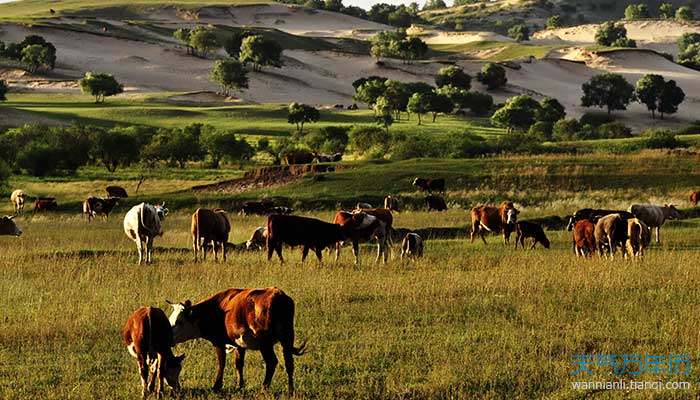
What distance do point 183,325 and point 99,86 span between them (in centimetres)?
12049

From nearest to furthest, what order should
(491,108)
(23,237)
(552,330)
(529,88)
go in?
(552,330), (23,237), (491,108), (529,88)

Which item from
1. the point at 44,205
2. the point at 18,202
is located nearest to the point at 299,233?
the point at 44,205

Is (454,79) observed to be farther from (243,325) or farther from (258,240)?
(243,325)

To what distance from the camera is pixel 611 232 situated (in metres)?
25.9

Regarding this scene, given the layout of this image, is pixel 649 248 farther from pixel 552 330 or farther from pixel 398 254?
pixel 552 330

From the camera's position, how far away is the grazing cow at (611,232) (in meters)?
25.9

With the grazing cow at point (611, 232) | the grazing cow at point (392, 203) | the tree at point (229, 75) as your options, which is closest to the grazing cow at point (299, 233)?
the grazing cow at point (611, 232)

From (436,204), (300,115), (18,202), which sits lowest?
(18,202)

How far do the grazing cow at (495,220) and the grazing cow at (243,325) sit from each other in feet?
66.2

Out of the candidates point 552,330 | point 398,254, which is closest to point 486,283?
point 552,330

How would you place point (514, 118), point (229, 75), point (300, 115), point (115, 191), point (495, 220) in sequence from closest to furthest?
point (495, 220)
point (115, 191)
point (300, 115)
point (514, 118)
point (229, 75)

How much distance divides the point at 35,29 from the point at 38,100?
214ft

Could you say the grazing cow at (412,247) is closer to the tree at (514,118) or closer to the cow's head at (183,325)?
the cow's head at (183,325)

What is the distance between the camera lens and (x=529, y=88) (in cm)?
16550
